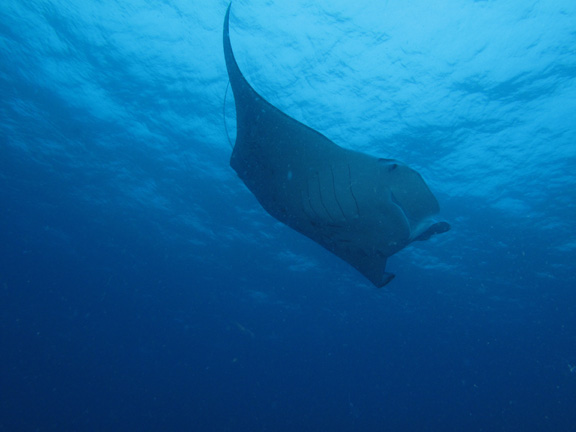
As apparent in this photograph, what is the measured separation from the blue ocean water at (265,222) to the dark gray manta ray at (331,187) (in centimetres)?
669

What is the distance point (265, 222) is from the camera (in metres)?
17.8

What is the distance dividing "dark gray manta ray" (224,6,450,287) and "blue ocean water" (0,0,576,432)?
263 inches

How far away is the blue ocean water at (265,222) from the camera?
365 inches

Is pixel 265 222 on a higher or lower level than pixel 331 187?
higher

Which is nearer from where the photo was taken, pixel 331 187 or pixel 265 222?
pixel 331 187

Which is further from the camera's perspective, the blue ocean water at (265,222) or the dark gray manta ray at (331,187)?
the blue ocean water at (265,222)

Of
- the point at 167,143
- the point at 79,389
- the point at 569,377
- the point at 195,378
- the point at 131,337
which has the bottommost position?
the point at 79,389

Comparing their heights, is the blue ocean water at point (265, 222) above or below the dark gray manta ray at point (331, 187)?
above

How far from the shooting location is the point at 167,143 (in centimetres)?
1486

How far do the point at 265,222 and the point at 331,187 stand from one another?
14.6 m

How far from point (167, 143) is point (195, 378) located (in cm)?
3894

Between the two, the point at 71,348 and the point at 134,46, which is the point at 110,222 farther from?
the point at 71,348

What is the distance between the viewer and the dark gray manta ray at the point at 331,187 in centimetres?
305

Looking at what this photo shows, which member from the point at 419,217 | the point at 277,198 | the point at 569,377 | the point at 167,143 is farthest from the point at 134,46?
the point at 569,377
